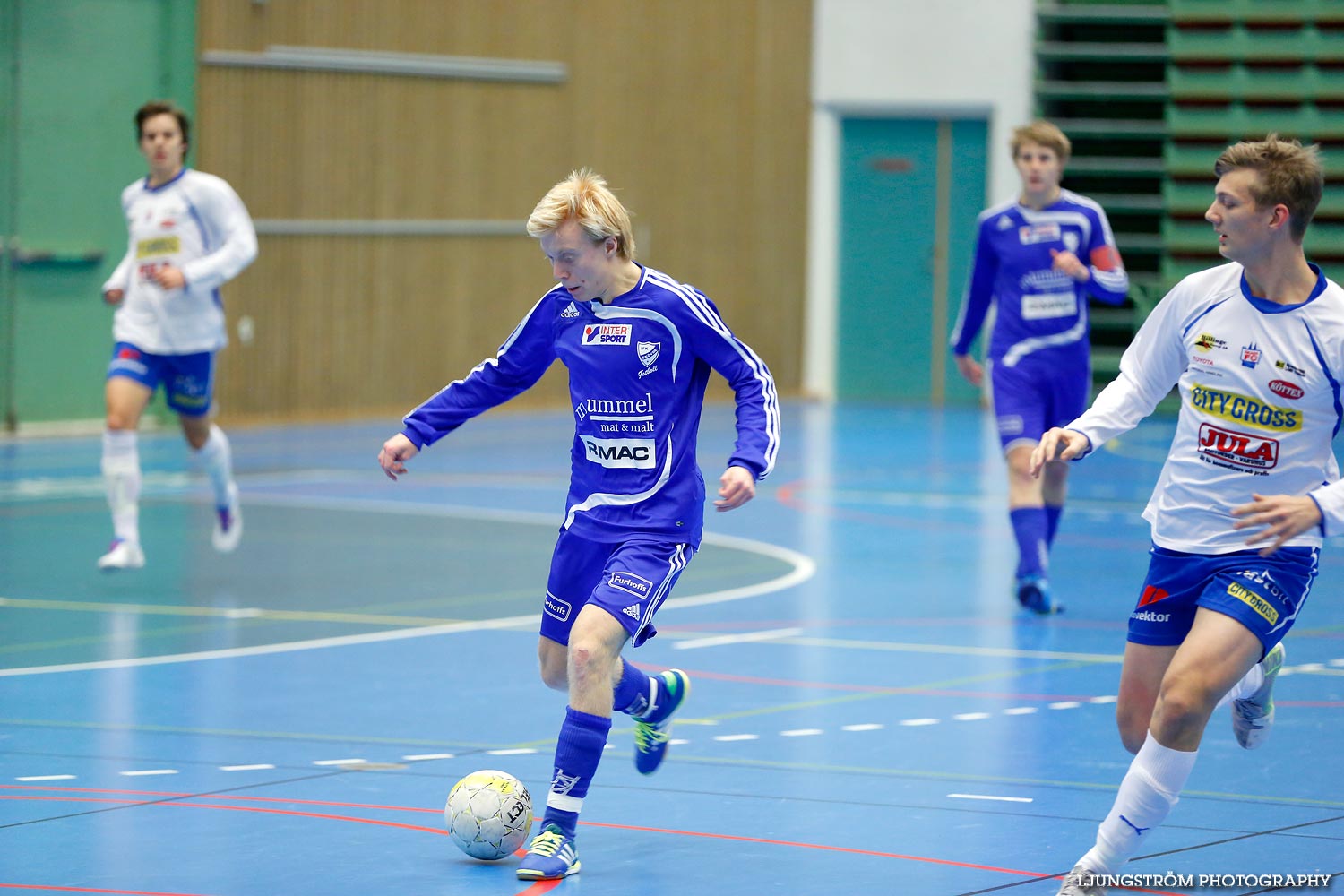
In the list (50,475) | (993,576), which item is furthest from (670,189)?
(993,576)

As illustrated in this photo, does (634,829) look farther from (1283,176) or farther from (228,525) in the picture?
(228,525)

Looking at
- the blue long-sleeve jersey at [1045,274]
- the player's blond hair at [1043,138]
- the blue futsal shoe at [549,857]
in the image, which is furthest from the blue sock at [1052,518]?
the blue futsal shoe at [549,857]

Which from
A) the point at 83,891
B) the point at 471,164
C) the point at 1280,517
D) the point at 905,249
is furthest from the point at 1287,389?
the point at 905,249

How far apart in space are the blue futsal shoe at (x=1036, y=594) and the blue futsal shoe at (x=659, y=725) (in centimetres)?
383

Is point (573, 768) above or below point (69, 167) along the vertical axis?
below

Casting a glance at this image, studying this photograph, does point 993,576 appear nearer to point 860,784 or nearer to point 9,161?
point 860,784

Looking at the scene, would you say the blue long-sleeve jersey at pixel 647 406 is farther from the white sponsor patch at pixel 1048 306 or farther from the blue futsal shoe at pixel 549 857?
the white sponsor patch at pixel 1048 306

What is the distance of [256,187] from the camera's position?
17594 mm

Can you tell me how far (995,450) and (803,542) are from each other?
231 inches

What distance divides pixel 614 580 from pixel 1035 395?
4.97m

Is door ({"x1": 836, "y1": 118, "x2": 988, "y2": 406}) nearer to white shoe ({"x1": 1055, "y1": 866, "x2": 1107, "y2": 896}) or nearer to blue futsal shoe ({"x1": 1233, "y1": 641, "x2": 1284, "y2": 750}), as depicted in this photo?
blue futsal shoe ({"x1": 1233, "y1": 641, "x2": 1284, "y2": 750})

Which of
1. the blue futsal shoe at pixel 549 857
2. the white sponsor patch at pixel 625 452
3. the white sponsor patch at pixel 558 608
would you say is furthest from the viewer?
the white sponsor patch at pixel 558 608

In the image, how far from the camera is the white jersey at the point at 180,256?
10250mm

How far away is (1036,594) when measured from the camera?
9.38 metres
